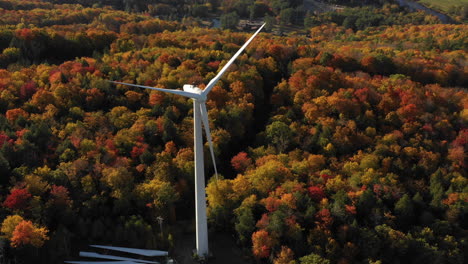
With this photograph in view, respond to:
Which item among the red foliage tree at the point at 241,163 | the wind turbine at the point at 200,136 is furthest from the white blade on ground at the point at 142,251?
the red foliage tree at the point at 241,163

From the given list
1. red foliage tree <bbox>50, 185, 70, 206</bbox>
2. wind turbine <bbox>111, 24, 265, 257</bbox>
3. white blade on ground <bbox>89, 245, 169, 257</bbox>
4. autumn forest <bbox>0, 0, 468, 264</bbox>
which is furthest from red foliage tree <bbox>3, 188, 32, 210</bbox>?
wind turbine <bbox>111, 24, 265, 257</bbox>

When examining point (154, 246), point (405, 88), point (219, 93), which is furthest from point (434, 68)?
point (154, 246)

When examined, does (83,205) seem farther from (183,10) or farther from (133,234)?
(183,10)

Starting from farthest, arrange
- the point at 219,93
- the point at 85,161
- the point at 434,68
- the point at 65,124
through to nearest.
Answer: the point at 434,68 < the point at 219,93 < the point at 65,124 < the point at 85,161

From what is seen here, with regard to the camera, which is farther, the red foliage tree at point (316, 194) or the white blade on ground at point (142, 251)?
the red foliage tree at point (316, 194)

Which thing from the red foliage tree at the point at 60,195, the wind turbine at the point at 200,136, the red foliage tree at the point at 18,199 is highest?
the wind turbine at the point at 200,136

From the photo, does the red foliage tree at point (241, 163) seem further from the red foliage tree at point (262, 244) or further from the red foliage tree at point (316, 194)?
the red foliage tree at point (262, 244)

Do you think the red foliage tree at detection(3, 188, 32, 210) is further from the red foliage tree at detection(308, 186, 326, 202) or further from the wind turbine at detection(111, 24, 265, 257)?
the red foliage tree at detection(308, 186, 326, 202)

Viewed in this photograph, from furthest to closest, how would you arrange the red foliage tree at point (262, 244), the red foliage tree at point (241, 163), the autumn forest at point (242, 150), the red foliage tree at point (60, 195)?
the red foliage tree at point (241, 163)
the autumn forest at point (242, 150)
the red foliage tree at point (60, 195)
the red foliage tree at point (262, 244)
